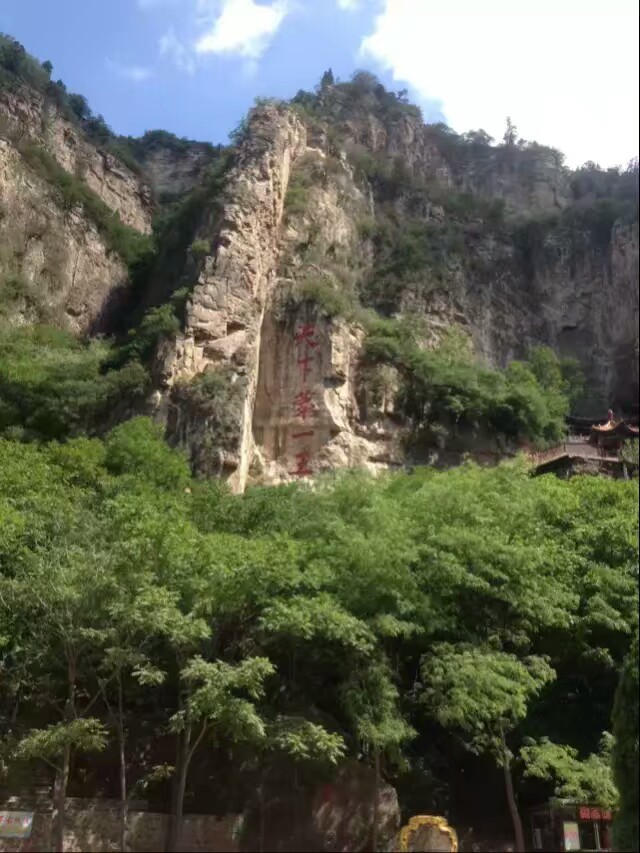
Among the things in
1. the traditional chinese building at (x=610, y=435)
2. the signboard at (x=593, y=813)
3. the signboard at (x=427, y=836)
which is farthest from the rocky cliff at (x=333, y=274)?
the signboard at (x=427, y=836)

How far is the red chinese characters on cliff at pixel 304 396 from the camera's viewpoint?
24.6 meters

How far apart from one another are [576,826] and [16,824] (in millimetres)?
7608

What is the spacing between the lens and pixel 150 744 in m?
14.4

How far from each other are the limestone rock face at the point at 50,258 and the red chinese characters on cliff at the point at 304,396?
10.1 metres

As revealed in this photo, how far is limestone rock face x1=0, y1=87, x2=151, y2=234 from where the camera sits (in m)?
35.8

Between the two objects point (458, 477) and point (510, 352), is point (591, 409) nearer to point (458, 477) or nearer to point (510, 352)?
point (510, 352)

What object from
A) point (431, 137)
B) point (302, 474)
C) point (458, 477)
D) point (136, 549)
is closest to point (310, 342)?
point (302, 474)

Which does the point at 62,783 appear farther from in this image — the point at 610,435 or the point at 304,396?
the point at 610,435

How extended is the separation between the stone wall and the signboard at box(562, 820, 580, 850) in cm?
467

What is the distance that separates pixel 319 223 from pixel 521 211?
16314 millimetres

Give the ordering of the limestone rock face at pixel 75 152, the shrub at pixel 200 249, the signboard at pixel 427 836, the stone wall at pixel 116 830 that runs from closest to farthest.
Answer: the signboard at pixel 427 836 → the stone wall at pixel 116 830 → the shrub at pixel 200 249 → the limestone rock face at pixel 75 152

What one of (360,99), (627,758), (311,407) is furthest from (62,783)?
(360,99)

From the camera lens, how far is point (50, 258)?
3241 cm

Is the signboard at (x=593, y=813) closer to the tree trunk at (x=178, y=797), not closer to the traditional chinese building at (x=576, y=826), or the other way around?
the traditional chinese building at (x=576, y=826)
